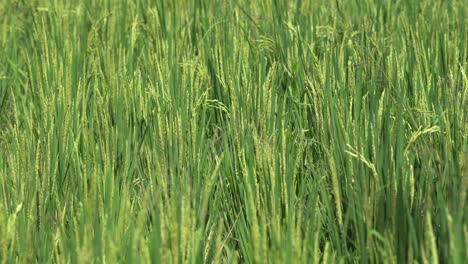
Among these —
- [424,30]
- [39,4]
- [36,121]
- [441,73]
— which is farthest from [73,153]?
[39,4]

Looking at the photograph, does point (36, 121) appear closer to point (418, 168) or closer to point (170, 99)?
point (170, 99)

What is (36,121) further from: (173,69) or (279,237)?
(279,237)

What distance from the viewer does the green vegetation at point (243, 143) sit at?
149 centimetres

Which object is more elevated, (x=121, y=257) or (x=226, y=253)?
(x=121, y=257)

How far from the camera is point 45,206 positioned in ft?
5.85

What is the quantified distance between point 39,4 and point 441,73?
1.72 metres

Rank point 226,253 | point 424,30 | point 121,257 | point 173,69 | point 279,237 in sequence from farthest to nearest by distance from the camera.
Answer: point 424,30 < point 173,69 < point 226,253 < point 121,257 < point 279,237

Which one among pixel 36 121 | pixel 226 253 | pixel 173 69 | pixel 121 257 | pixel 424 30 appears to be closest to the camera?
pixel 121 257

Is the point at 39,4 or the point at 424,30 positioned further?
the point at 39,4

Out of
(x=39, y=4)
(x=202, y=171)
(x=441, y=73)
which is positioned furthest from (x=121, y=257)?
(x=39, y=4)

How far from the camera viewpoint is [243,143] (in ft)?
6.45

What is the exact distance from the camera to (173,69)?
8.07ft

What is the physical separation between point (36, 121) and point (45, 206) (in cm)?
56

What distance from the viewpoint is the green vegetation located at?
4.89ft
